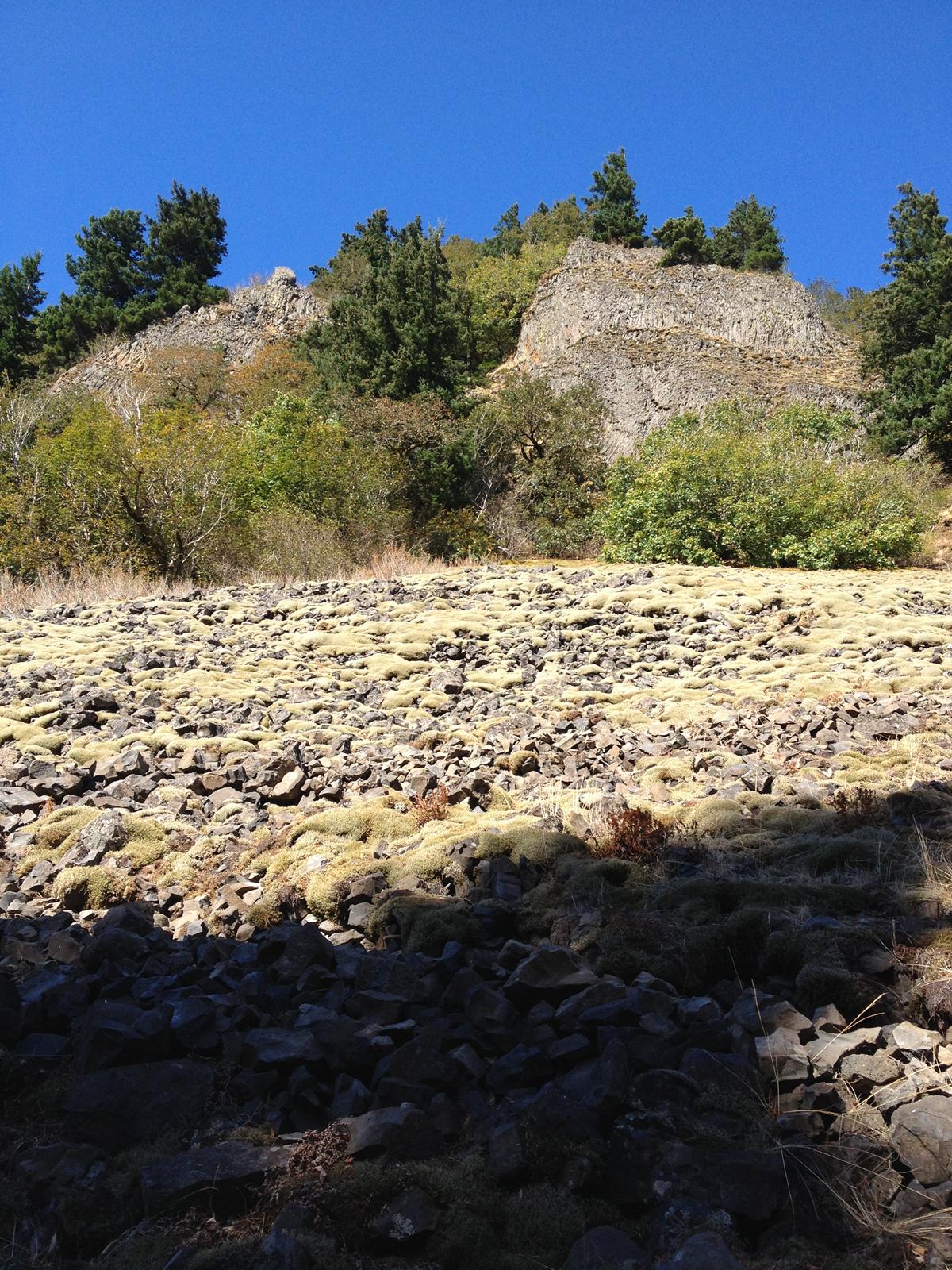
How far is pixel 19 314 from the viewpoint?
51656 millimetres

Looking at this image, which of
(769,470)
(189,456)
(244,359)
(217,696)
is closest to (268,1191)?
(217,696)

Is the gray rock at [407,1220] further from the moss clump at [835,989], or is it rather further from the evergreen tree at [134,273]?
the evergreen tree at [134,273]

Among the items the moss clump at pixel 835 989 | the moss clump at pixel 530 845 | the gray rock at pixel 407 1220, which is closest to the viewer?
the gray rock at pixel 407 1220

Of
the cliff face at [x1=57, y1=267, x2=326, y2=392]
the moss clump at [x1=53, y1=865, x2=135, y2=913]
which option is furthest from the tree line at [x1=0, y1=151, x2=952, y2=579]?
the moss clump at [x1=53, y1=865, x2=135, y2=913]

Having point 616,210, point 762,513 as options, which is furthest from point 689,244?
point 762,513

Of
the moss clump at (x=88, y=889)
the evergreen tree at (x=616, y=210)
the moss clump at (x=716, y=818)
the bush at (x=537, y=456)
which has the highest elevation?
the evergreen tree at (x=616, y=210)

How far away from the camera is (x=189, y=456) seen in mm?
15266

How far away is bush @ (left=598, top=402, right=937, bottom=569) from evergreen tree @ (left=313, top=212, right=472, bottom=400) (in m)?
14.0

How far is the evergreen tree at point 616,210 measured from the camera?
45812 millimetres

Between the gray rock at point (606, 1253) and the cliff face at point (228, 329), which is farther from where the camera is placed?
the cliff face at point (228, 329)

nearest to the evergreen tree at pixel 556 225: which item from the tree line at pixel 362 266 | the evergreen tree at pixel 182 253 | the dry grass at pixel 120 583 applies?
the tree line at pixel 362 266

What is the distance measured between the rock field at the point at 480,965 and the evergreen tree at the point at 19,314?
163ft

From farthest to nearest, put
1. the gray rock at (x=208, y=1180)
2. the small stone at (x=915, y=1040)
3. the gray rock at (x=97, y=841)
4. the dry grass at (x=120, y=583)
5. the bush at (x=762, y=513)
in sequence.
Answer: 1. the bush at (x=762, y=513)
2. the dry grass at (x=120, y=583)
3. the gray rock at (x=97, y=841)
4. the small stone at (x=915, y=1040)
5. the gray rock at (x=208, y=1180)

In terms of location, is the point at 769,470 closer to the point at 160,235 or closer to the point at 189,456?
the point at 189,456
